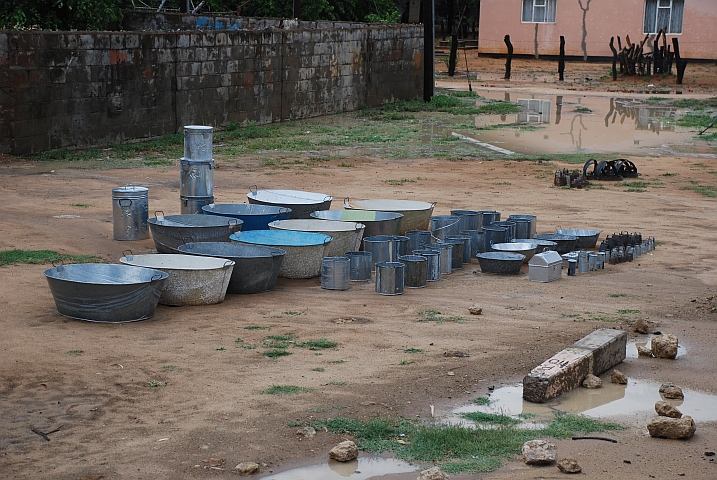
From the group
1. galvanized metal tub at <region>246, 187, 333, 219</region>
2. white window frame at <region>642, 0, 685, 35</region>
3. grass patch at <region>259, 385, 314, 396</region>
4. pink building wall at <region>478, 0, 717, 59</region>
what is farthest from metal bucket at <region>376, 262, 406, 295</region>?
white window frame at <region>642, 0, 685, 35</region>

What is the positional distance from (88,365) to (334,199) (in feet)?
21.6

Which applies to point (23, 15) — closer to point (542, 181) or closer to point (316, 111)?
point (316, 111)

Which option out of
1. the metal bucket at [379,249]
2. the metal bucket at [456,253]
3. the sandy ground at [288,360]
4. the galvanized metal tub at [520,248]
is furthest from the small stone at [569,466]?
the galvanized metal tub at [520,248]

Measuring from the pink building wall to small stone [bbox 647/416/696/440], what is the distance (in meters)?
35.1

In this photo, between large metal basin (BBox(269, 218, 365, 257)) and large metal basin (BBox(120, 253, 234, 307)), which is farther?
large metal basin (BBox(269, 218, 365, 257))

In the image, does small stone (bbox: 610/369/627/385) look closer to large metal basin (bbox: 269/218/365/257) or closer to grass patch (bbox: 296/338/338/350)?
grass patch (bbox: 296/338/338/350)

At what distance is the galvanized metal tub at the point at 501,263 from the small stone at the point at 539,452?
14.0ft

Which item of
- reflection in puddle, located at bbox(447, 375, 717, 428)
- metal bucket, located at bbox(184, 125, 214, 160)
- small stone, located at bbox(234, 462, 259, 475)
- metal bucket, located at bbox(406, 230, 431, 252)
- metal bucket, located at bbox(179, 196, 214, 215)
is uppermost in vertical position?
metal bucket, located at bbox(184, 125, 214, 160)

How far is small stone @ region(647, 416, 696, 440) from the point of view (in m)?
5.13

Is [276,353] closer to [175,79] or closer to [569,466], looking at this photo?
[569,466]

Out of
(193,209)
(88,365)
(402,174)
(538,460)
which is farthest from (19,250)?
(402,174)

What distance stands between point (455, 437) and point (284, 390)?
1.13 m

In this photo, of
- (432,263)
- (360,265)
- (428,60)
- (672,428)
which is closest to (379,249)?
(360,265)

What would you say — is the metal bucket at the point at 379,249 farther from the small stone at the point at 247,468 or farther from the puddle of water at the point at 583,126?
the puddle of water at the point at 583,126
